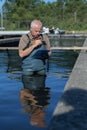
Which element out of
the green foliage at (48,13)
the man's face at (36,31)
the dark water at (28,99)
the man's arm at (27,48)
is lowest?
the green foliage at (48,13)

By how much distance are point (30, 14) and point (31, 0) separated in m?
3.86

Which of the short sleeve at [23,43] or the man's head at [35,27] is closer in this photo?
the man's head at [35,27]

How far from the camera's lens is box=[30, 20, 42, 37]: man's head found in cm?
897

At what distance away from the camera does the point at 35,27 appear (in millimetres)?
8984

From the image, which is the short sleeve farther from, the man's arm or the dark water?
the dark water

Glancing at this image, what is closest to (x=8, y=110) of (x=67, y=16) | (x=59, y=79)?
(x=59, y=79)

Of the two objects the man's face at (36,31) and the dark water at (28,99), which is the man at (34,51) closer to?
the man's face at (36,31)

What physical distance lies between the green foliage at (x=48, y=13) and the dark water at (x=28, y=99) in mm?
52748

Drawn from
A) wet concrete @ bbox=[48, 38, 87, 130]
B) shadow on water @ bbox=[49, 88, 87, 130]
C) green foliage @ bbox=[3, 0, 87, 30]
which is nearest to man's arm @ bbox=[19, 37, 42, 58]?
wet concrete @ bbox=[48, 38, 87, 130]

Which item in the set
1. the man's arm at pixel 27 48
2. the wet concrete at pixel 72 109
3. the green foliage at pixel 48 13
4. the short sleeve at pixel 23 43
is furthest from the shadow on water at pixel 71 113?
the green foliage at pixel 48 13

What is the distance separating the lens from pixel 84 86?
23.6 feet

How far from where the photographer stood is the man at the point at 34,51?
912 centimetres

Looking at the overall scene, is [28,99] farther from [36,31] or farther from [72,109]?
[72,109]

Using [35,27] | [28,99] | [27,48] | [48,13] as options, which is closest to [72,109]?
[28,99]
